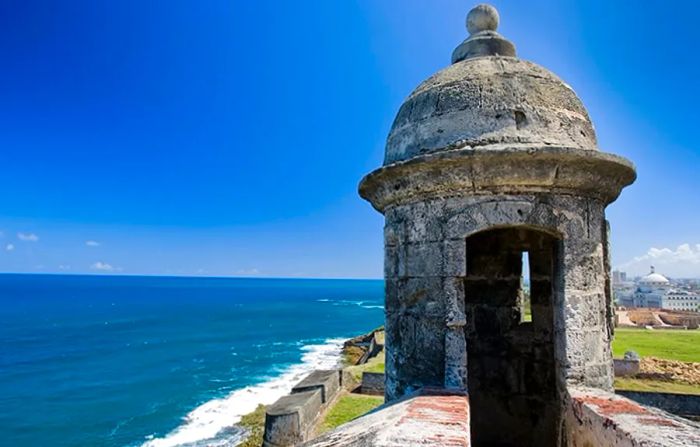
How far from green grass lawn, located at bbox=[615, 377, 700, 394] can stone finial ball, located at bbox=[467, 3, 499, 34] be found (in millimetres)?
13282

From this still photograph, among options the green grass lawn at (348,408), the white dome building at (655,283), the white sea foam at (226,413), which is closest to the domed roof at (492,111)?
the green grass lawn at (348,408)

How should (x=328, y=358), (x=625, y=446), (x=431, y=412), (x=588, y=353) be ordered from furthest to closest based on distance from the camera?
1. (x=328, y=358)
2. (x=588, y=353)
3. (x=431, y=412)
4. (x=625, y=446)

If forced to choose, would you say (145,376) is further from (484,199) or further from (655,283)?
(655,283)

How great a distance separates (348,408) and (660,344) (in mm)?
16944

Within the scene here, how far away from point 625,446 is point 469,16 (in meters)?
3.70

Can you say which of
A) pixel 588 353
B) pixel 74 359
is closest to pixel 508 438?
pixel 588 353

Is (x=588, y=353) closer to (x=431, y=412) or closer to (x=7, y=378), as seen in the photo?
(x=431, y=412)

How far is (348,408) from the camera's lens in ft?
40.9

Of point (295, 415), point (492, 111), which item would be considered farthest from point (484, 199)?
point (295, 415)

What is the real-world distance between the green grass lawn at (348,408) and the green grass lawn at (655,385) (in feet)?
24.1

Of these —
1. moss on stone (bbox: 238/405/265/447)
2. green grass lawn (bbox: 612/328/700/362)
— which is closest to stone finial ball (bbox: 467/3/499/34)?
moss on stone (bbox: 238/405/265/447)

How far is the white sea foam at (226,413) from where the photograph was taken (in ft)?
59.0

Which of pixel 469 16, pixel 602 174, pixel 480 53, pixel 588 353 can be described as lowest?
pixel 588 353

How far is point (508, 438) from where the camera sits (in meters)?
5.44
